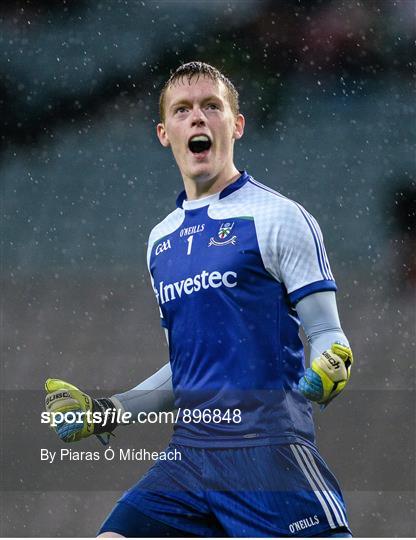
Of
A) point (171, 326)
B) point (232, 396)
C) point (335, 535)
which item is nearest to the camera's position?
point (335, 535)

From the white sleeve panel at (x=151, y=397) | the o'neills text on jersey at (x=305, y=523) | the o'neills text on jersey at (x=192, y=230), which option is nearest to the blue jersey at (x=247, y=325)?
the o'neills text on jersey at (x=192, y=230)

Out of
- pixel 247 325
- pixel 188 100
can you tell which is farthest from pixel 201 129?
pixel 247 325

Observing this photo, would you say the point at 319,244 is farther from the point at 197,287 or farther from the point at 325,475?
the point at 325,475

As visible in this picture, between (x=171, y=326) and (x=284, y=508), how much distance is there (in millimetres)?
1210

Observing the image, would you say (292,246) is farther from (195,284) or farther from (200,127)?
(200,127)

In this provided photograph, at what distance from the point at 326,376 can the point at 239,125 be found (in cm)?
187

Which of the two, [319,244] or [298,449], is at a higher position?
[319,244]

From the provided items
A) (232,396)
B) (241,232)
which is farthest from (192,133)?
(232,396)

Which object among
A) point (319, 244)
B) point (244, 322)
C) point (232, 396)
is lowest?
point (232, 396)

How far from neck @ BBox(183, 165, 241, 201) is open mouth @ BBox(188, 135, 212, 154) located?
179 mm

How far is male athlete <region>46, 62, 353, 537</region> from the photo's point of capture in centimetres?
419

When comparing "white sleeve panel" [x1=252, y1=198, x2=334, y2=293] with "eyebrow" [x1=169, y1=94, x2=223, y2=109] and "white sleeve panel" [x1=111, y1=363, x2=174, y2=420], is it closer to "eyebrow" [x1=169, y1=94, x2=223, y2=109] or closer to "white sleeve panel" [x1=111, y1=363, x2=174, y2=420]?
"eyebrow" [x1=169, y1=94, x2=223, y2=109]

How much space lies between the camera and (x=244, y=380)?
4.41 meters

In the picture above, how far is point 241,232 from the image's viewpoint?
458cm
